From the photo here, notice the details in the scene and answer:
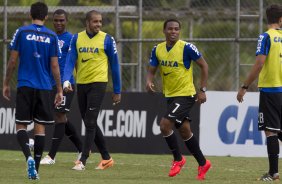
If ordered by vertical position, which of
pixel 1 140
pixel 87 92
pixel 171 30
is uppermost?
pixel 171 30

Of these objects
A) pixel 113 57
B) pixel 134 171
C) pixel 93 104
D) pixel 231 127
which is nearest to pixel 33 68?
pixel 93 104

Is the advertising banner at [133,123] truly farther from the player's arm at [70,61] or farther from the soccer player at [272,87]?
the soccer player at [272,87]

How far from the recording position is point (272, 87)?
11500 mm

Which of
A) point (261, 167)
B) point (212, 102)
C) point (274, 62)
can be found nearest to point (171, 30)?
point (274, 62)

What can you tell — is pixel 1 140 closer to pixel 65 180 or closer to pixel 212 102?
pixel 212 102

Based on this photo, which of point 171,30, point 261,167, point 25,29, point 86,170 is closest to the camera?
point 25,29

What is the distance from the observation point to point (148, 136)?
17.2 metres

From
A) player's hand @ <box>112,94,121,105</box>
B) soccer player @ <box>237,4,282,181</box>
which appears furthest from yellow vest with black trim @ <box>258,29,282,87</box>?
player's hand @ <box>112,94,121,105</box>

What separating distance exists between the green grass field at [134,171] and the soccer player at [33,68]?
71 cm

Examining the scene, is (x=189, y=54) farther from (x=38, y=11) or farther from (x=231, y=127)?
(x=231, y=127)

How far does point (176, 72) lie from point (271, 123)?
136cm

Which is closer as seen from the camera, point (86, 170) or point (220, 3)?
point (86, 170)

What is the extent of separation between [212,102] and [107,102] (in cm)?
190

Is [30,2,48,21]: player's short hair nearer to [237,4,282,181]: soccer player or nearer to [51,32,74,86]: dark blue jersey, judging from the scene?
[237,4,282,181]: soccer player
